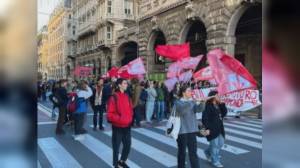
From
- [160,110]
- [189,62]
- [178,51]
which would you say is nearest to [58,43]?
[160,110]

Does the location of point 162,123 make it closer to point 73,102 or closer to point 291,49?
point 73,102

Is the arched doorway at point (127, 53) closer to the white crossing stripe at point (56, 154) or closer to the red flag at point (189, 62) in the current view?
the red flag at point (189, 62)

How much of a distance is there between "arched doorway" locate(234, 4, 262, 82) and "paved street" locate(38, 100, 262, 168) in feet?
41.6

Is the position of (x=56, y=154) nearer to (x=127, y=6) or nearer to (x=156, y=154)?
(x=156, y=154)

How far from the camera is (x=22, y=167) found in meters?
1.50

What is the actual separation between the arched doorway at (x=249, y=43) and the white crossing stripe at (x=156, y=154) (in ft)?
51.9

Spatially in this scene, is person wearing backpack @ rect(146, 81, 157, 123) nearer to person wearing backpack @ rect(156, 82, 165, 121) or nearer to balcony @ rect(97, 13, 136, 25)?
person wearing backpack @ rect(156, 82, 165, 121)

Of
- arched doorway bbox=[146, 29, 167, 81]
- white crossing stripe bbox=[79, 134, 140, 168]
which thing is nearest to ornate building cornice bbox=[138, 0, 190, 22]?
arched doorway bbox=[146, 29, 167, 81]

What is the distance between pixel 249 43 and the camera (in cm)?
2484

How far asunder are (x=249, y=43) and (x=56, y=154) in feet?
64.9

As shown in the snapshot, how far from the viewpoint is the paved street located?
712cm

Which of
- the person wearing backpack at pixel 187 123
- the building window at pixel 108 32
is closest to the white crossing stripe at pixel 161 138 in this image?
the person wearing backpack at pixel 187 123

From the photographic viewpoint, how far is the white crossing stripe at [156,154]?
7.16 m

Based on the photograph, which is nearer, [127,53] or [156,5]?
[156,5]
